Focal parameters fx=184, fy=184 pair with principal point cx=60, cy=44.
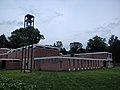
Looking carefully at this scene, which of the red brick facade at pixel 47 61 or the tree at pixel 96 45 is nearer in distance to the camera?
the red brick facade at pixel 47 61

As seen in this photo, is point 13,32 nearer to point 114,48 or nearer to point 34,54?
point 34,54

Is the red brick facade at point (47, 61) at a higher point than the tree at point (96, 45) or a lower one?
lower

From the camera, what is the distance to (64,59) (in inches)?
1706

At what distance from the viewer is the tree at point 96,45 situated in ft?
303

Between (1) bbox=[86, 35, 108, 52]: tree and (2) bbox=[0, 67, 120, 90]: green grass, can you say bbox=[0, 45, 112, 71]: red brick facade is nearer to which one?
(2) bbox=[0, 67, 120, 90]: green grass

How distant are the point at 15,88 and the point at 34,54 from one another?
1675 inches

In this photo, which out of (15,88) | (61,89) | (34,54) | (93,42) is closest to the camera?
(15,88)

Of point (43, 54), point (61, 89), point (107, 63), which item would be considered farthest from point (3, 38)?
point (61, 89)

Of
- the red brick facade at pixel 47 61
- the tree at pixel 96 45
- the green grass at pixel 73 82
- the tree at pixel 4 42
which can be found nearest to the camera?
the green grass at pixel 73 82

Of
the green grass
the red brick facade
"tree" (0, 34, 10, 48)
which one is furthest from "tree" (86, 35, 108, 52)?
the green grass

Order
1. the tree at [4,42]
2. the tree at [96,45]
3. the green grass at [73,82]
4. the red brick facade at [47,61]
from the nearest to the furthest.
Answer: the green grass at [73,82] → the red brick facade at [47,61] → the tree at [4,42] → the tree at [96,45]

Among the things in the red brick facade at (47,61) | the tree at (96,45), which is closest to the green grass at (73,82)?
the red brick facade at (47,61)

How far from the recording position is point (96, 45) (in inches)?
3711

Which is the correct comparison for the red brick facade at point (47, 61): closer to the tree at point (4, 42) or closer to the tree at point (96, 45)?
the tree at point (4, 42)
